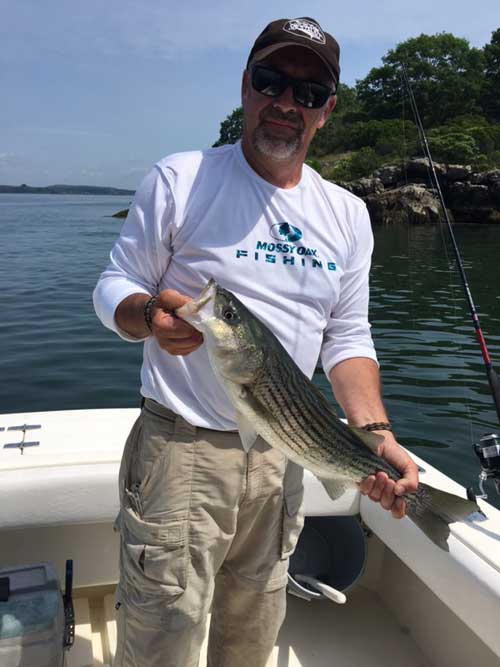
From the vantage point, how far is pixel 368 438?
2627mm

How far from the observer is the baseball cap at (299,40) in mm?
2662

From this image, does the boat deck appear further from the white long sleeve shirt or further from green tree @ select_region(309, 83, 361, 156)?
green tree @ select_region(309, 83, 361, 156)

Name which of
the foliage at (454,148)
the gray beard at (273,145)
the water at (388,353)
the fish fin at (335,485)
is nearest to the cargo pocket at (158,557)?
the fish fin at (335,485)

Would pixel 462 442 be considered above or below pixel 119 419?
below

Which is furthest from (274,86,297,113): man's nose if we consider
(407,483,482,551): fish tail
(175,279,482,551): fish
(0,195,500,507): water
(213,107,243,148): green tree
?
(213,107,243,148): green tree

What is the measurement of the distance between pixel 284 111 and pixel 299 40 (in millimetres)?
304

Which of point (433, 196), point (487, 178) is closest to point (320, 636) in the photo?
point (433, 196)

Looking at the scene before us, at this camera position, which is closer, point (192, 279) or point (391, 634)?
point (192, 279)

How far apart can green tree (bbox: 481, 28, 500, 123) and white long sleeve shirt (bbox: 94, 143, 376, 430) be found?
8387 cm

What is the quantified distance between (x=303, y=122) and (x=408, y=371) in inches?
364

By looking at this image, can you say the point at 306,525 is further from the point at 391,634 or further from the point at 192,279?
the point at 192,279

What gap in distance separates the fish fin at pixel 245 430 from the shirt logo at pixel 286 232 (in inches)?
33.9

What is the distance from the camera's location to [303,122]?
277cm

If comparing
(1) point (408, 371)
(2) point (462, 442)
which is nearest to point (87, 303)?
(1) point (408, 371)
